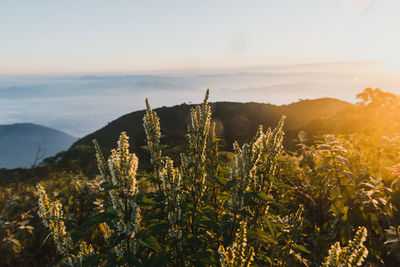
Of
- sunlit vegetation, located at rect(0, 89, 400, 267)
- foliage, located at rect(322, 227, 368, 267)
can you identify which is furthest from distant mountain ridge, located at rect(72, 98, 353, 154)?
foliage, located at rect(322, 227, 368, 267)

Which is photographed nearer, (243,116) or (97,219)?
(97,219)

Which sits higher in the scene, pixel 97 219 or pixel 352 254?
pixel 97 219

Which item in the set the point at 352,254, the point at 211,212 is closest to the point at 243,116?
the point at 211,212

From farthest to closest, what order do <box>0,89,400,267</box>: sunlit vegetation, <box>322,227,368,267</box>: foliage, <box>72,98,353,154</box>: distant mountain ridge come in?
1. <box>72,98,353,154</box>: distant mountain ridge
2. <box>0,89,400,267</box>: sunlit vegetation
3. <box>322,227,368,267</box>: foliage

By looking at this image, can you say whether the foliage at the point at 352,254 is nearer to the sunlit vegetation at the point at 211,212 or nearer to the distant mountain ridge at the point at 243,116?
the sunlit vegetation at the point at 211,212

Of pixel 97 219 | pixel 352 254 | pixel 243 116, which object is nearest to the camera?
pixel 352 254

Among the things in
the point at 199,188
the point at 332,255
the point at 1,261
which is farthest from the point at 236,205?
the point at 1,261

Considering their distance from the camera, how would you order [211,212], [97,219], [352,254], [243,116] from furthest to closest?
[243,116], [211,212], [97,219], [352,254]

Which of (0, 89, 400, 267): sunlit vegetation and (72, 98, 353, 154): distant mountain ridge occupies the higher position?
(0, 89, 400, 267): sunlit vegetation

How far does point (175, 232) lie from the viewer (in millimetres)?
3055

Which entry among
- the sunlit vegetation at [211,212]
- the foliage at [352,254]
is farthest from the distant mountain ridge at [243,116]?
the foliage at [352,254]

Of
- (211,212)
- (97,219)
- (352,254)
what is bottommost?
(211,212)

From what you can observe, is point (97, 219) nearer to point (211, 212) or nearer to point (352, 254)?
point (211, 212)

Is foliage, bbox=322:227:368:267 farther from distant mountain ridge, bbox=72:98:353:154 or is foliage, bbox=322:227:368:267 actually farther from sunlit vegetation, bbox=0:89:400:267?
distant mountain ridge, bbox=72:98:353:154
